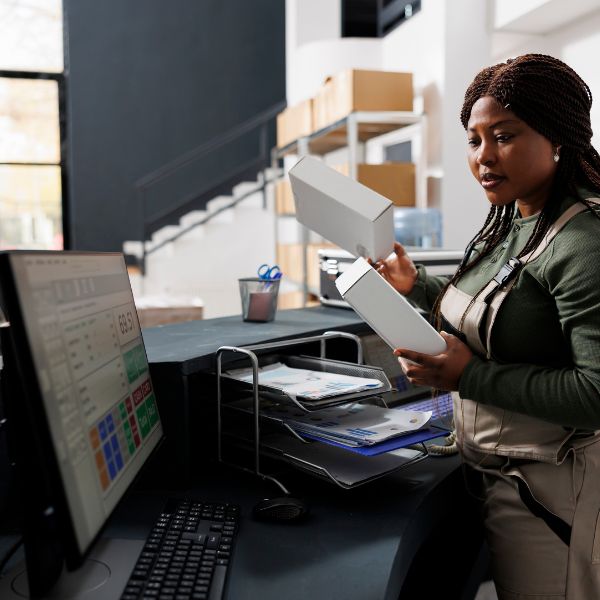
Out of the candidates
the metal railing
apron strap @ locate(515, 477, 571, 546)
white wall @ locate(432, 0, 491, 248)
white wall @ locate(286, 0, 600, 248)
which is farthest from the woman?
the metal railing

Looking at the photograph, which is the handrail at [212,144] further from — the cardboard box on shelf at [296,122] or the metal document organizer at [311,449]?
the metal document organizer at [311,449]

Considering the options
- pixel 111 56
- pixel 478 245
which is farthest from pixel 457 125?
pixel 111 56

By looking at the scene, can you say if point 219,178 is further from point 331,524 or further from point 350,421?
point 331,524

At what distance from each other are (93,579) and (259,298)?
37.6 inches

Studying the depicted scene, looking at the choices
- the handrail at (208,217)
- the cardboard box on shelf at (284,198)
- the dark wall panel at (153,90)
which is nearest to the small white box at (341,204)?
the cardboard box on shelf at (284,198)

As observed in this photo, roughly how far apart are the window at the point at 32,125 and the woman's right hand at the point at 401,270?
6.49m

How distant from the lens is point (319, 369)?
4.77ft

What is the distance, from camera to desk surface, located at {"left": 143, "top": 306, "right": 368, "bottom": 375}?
130 cm

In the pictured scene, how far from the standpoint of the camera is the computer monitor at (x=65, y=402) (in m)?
0.73

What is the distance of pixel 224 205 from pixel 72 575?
6.85 metres

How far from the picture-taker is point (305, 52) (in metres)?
5.77

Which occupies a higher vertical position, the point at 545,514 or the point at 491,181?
the point at 491,181

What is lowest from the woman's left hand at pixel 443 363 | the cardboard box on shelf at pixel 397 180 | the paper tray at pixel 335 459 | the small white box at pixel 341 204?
the paper tray at pixel 335 459

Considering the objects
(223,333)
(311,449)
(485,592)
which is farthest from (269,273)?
(485,592)
